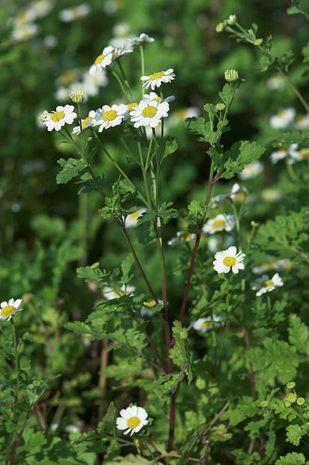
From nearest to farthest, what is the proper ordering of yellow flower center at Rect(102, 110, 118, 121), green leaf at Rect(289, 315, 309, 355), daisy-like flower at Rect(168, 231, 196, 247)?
yellow flower center at Rect(102, 110, 118, 121)
green leaf at Rect(289, 315, 309, 355)
daisy-like flower at Rect(168, 231, 196, 247)

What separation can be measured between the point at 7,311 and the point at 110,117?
602 millimetres

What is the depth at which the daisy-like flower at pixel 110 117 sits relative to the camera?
81.4 inches

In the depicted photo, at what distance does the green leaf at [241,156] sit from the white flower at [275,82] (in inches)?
108

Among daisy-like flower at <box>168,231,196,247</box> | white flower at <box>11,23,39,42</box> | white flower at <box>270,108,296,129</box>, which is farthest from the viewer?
white flower at <box>11,23,39,42</box>

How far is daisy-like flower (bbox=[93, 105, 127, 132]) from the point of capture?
207 cm

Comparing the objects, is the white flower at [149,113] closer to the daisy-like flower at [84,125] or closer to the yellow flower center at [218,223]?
the daisy-like flower at [84,125]

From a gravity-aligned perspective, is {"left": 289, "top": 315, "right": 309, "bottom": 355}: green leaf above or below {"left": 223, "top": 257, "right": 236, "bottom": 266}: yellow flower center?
below

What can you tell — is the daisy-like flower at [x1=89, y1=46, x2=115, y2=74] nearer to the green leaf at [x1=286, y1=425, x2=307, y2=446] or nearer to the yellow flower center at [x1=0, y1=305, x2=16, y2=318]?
the yellow flower center at [x1=0, y1=305, x2=16, y2=318]

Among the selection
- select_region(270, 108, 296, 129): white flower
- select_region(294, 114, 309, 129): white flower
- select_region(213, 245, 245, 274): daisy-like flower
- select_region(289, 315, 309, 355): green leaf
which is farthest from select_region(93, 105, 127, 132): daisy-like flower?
select_region(270, 108, 296, 129): white flower

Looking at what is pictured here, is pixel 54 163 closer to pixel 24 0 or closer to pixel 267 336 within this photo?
pixel 24 0

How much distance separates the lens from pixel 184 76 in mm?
4836

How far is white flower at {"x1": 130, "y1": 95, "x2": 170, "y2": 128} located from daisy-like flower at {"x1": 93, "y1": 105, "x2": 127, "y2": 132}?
29 mm

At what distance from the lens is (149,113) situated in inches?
81.0

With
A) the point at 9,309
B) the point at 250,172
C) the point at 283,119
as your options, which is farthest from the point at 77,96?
the point at 283,119
